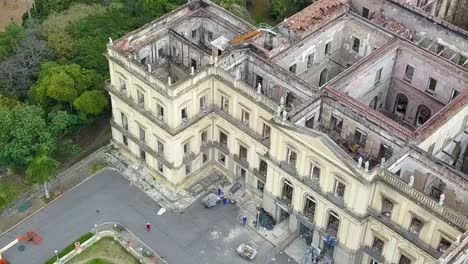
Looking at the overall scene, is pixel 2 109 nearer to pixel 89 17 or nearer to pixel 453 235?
pixel 89 17

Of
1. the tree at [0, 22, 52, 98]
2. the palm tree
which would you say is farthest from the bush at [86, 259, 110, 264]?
the tree at [0, 22, 52, 98]

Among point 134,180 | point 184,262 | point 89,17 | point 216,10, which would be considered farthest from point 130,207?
point 89,17

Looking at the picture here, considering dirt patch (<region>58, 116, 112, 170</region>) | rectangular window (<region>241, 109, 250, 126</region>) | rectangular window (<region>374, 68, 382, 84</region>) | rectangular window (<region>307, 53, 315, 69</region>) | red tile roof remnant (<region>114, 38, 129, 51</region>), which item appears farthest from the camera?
dirt patch (<region>58, 116, 112, 170</region>)

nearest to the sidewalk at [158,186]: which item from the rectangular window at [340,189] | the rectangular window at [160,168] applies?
the rectangular window at [160,168]

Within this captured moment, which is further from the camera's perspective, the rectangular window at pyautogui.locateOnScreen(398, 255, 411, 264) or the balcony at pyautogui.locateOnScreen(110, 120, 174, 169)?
the balcony at pyautogui.locateOnScreen(110, 120, 174, 169)

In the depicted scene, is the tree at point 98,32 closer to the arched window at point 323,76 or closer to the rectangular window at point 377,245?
the arched window at point 323,76

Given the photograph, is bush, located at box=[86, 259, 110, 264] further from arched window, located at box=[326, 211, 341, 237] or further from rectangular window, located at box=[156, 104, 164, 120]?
arched window, located at box=[326, 211, 341, 237]

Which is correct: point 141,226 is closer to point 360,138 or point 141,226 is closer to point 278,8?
point 360,138
